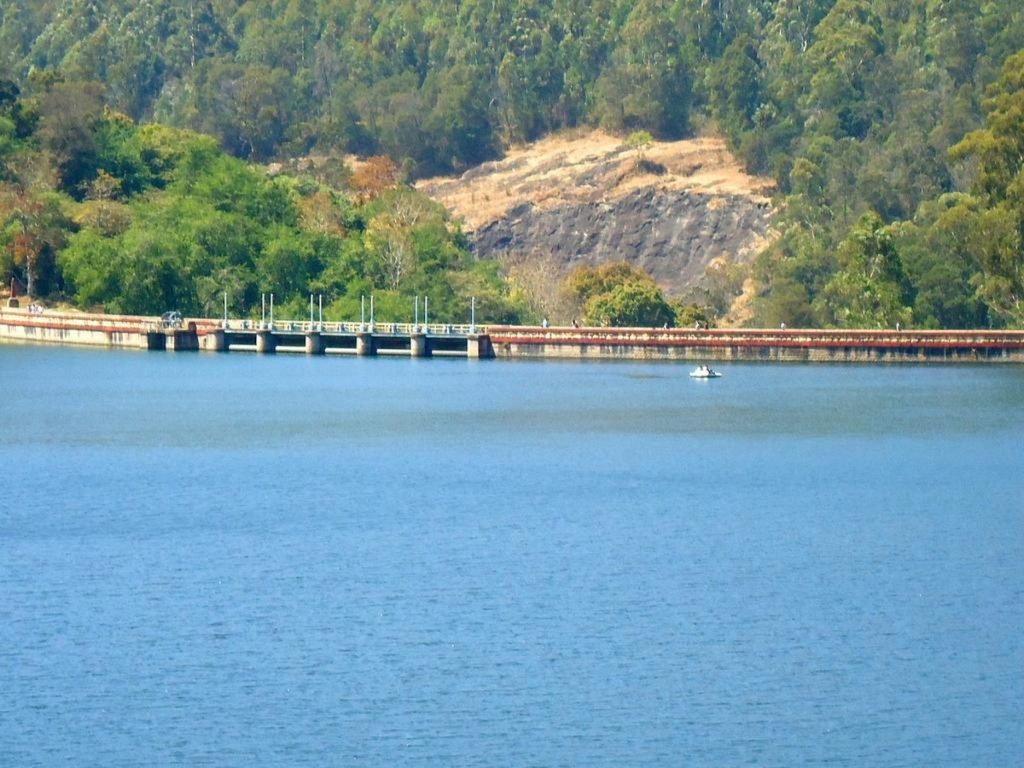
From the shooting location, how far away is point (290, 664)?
3553cm

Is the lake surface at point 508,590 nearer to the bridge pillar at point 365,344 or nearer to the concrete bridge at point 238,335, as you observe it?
the concrete bridge at point 238,335

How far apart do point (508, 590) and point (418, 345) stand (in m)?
67.8

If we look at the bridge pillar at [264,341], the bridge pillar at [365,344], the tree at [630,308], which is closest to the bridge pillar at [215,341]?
the bridge pillar at [264,341]

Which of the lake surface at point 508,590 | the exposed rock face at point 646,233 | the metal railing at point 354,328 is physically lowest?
the lake surface at point 508,590

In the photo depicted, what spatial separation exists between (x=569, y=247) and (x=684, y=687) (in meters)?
135

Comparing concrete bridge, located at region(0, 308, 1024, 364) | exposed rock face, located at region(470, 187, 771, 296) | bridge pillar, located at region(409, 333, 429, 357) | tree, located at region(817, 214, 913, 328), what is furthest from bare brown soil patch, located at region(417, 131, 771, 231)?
bridge pillar, located at region(409, 333, 429, 357)

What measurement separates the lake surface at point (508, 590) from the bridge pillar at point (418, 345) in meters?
32.2

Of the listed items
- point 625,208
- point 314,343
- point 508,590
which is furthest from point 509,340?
point 508,590

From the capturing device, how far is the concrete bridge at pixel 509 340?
10350 cm

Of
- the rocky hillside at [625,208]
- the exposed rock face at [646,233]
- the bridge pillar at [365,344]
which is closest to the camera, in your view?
the bridge pillar at [365,344]

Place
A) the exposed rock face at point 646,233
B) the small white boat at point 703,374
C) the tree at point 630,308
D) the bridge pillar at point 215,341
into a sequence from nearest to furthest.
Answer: the small white boat at point 703,374
the bridge pillar at point 215,341
the tree at point 630,308
the exposed rock face at point 646,233

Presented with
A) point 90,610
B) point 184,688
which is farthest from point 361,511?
point 184,688

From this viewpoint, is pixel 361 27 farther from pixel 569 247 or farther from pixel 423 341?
pixel 423 341

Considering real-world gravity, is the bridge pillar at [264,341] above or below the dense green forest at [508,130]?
below
